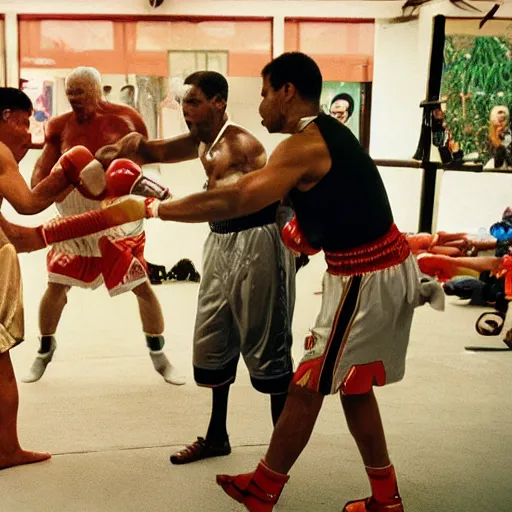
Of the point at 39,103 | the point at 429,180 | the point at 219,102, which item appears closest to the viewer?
the point at 219,102

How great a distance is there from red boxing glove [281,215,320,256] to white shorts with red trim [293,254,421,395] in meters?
0.15

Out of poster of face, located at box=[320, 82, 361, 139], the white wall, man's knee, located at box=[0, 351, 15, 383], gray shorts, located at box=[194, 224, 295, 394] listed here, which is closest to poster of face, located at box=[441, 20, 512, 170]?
the white wall

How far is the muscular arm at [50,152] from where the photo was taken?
3328 mm

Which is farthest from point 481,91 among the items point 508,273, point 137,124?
point 137,124

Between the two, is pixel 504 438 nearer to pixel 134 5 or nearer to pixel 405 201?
pixel 405 201

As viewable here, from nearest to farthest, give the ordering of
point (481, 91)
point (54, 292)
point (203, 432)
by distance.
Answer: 1. point (203, 432)
2. point (54, 292)
3. point (481, 91)

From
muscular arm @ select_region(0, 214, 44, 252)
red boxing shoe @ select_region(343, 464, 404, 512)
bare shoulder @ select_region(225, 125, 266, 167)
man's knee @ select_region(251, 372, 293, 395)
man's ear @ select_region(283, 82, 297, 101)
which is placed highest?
man's ear @ select_region(283, 82, 297, 101)

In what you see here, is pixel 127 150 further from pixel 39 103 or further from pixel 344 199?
pixel 39 103

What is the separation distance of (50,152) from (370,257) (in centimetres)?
188

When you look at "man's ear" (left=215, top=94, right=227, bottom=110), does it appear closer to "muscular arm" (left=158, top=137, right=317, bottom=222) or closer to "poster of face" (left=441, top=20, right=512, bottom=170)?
"muscular arm" (left=158, top=137, right=317, bottom=222)

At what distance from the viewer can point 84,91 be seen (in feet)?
10.5

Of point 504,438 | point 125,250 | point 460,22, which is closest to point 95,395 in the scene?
point 125,250

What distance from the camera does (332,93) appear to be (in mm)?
6637

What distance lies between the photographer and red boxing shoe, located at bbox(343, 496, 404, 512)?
212cm
